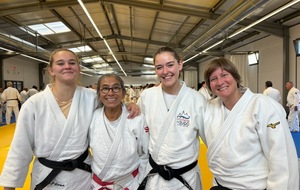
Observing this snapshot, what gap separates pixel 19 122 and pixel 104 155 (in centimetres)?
67

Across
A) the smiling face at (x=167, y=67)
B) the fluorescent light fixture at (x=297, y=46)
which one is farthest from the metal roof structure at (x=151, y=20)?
the smiling face at (x=167, y=67)

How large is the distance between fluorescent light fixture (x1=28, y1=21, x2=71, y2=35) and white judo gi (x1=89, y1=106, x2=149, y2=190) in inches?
392

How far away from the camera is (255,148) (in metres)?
1.51

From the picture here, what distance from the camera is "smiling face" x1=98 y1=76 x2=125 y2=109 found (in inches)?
73.8

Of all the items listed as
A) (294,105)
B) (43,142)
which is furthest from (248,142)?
(294,105)

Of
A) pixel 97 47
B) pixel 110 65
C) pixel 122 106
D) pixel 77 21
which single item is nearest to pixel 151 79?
pixel 110 65

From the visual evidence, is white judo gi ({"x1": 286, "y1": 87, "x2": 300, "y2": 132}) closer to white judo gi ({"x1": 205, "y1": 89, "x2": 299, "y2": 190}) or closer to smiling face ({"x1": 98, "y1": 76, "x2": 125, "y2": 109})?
white judo gi ({"x1": 205, "y1": 89, "x2": 299, "y2": 190})

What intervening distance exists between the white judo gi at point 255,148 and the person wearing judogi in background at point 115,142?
0.61 meters

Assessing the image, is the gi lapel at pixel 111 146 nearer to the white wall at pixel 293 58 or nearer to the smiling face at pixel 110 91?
the smiling face at pixel 110 91

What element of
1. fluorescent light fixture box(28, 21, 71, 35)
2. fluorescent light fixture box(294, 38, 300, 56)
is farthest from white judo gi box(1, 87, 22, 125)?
fluorescent light fixture box(294, 38, 300, 56)

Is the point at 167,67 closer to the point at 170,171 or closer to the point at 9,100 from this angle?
the point at 170,171

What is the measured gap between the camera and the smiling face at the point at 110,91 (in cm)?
188

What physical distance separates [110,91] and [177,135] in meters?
0.61

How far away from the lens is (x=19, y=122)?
1.77 m
